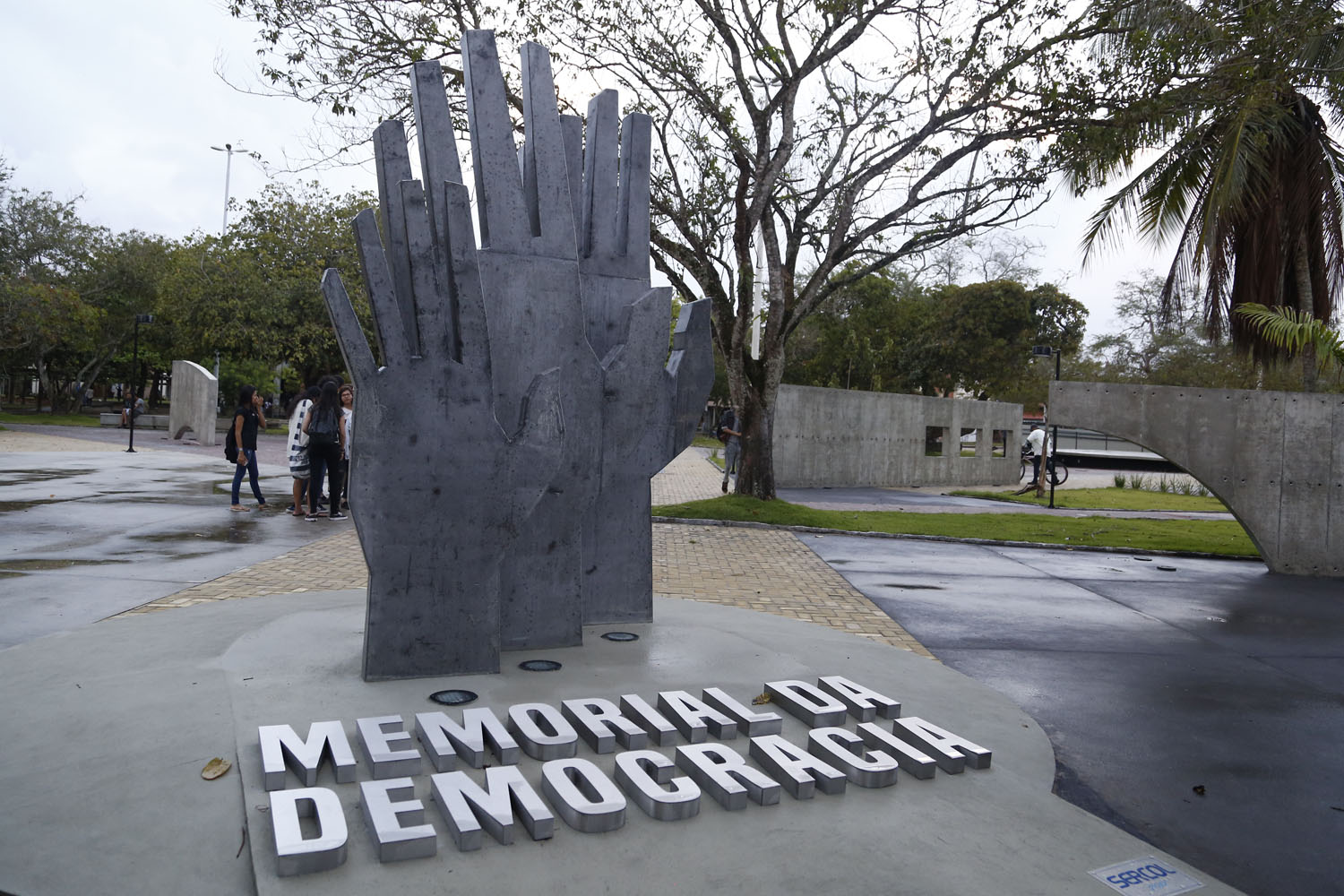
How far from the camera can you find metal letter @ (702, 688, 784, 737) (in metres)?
4.46

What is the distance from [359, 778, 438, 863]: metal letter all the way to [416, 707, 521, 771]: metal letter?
0.32 m

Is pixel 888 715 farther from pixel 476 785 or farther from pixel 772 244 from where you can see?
pixel 772 244

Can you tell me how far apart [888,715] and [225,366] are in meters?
45.2

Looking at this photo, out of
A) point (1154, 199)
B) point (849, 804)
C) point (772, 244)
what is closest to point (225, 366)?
point (772, 244)

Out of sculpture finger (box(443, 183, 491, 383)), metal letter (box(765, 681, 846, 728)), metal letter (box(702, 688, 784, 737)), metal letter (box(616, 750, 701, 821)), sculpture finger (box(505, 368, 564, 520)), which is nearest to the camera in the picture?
metal letter (box(616, 750, 701, 821))

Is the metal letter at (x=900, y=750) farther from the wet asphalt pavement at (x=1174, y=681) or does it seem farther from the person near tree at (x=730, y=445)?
the person near tree at (x=730, y=445)

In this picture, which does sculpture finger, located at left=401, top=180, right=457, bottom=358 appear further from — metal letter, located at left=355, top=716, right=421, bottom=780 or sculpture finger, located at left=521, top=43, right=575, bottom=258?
metal letter, located at left=355, top=716, right=421, bottom=780

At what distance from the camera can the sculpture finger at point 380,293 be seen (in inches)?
201

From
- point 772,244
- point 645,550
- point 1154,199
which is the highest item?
point 1154,199

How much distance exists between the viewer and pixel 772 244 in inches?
603

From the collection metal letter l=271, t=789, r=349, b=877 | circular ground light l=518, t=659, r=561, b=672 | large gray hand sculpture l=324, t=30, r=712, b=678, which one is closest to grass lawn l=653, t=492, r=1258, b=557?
large gray hand sculpture l=324, t=30, r=712, b=678

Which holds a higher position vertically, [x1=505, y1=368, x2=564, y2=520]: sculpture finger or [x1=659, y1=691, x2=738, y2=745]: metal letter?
[x1=505, y1=368, x2=564, y2=520]: sculpture finger

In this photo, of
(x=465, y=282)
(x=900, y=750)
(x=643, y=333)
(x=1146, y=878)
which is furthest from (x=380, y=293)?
(x=1146, y=878)

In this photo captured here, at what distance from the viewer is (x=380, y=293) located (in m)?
5.14
